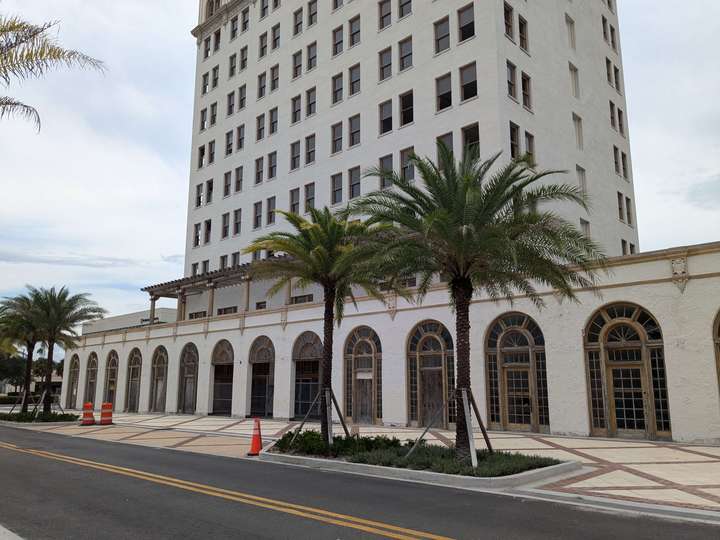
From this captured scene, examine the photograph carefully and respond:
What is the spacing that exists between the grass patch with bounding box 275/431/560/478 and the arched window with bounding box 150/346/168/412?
27.1m

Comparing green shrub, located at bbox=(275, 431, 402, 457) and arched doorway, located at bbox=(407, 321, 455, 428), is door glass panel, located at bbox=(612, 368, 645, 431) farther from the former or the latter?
green shrub, located at bbox=(275, 431, 402, 457)

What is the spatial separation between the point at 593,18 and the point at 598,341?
27.3m

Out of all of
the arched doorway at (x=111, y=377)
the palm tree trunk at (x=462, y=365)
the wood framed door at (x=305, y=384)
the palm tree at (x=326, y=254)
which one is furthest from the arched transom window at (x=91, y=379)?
A: the palm tree trunk at (x=462, y=365)

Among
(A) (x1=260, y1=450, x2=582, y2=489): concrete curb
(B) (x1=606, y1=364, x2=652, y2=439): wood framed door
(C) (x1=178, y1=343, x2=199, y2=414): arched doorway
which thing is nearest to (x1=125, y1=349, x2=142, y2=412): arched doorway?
(C) (x1=178, y1=343, x2=199, y2=414): arched doorway

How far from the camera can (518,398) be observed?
2273cm

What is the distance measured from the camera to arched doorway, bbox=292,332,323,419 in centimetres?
3145

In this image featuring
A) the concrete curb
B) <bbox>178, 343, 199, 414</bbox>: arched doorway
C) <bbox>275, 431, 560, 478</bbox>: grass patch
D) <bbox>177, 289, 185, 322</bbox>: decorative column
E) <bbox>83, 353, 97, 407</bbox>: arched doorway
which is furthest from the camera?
<bbox>83, 353, 97, 407</bbox>: arched doorway

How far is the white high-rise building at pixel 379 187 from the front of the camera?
19.9m

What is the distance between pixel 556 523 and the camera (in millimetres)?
8586

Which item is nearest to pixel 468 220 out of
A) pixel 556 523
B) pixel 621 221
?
pixel 556 523

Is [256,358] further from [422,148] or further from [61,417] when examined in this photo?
[422,148]

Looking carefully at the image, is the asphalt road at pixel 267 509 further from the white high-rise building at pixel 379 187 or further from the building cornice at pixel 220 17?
the building cornice at pixel 220 17

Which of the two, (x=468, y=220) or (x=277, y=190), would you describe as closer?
(x=468, y=220)

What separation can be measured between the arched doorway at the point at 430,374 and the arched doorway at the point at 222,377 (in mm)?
14613
